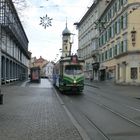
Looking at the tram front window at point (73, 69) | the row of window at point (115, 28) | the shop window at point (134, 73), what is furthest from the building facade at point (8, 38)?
the shop window at point (134, 73)

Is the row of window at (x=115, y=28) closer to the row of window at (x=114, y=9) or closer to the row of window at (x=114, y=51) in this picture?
the row of window at (x=114, y=9)

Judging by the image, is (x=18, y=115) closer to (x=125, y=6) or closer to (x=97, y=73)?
(x=125, y=6)

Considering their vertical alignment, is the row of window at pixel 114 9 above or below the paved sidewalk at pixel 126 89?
above

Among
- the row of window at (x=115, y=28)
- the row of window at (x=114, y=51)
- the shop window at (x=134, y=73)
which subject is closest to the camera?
the shop window at (x=134, y=73)

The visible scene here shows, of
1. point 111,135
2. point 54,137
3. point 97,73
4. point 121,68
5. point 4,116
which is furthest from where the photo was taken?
point 97,73

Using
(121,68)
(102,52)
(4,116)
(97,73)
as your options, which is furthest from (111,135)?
(97,73)

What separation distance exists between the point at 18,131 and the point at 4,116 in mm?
4581

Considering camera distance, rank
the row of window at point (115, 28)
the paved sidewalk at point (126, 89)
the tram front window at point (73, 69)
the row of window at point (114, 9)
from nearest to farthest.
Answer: the tram front window at point (73, 69) → the paved sidewalk at point (126, 89) → the row of window at point (115, 28) → the row of window at point (114, 9)

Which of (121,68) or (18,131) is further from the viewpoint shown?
(121,68)

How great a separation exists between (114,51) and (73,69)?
120 ft

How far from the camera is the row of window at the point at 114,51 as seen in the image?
6469cm

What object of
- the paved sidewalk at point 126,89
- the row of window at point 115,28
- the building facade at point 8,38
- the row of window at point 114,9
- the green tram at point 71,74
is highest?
the row of window at point 114,9

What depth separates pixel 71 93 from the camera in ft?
125

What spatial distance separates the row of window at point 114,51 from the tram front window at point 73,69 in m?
27.6
